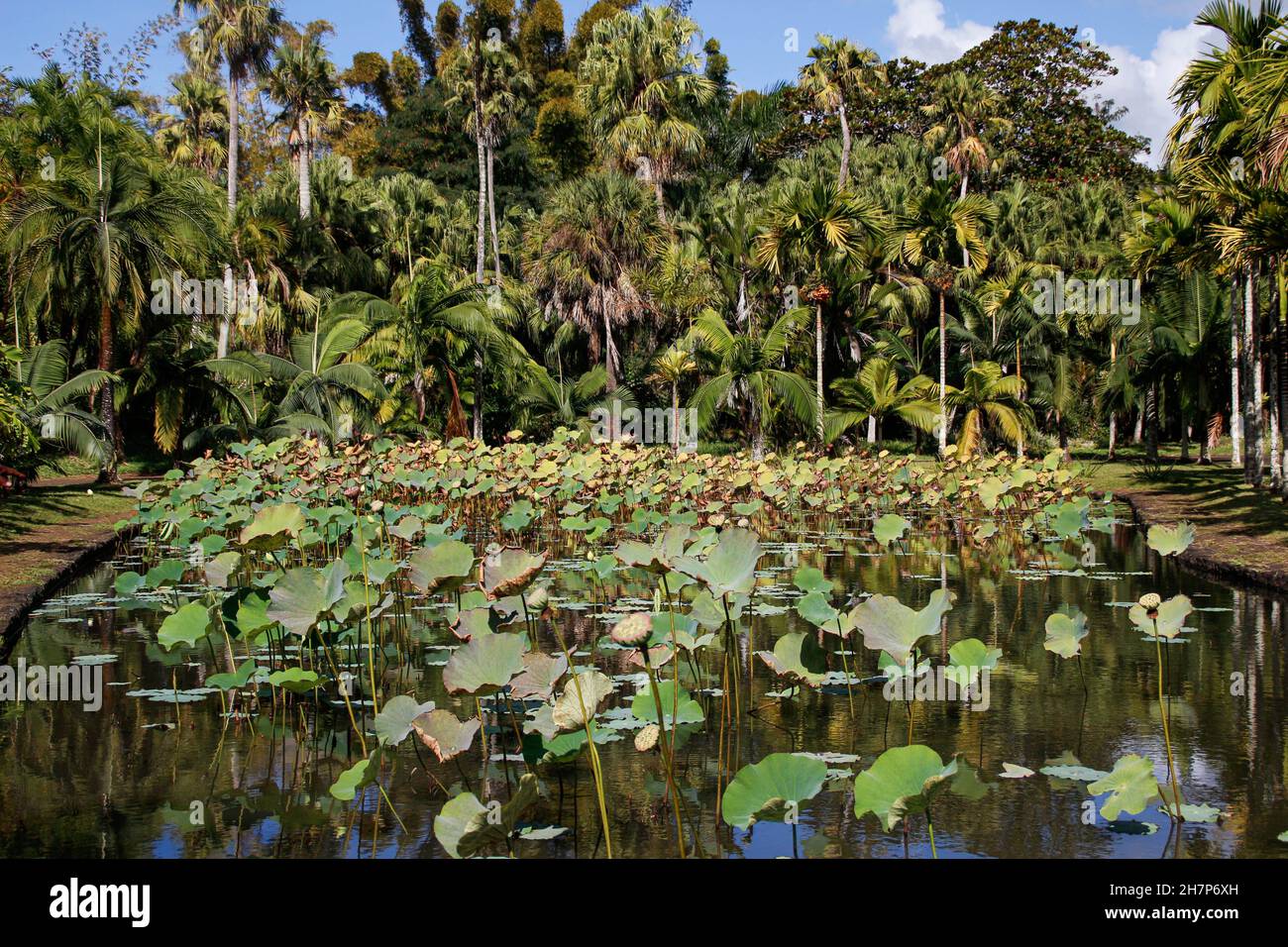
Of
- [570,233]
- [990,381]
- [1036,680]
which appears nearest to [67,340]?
[570,233]

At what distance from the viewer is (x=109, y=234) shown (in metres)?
17.5

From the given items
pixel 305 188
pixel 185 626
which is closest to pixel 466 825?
pixel 185 626

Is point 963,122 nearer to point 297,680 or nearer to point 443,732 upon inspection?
point 297,680

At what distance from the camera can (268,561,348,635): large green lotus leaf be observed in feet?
13.3

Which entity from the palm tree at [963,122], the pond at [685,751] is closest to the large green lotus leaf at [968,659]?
the pond at [685,751]

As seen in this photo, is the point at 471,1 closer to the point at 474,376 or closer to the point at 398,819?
the point at 474,376

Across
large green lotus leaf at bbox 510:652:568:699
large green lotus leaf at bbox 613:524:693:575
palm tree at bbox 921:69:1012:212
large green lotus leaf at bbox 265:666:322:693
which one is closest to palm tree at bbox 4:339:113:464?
large green lotus leaf at bbox 265:666:322:693

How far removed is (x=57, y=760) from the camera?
4.30 metres

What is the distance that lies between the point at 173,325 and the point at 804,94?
1906cm

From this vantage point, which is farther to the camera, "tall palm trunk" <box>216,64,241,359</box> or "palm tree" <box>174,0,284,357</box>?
"palm tree" <box>174,0,284,357</box>

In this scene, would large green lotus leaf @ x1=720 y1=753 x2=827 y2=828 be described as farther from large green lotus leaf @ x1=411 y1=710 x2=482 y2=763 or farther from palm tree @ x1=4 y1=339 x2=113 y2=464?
palm tree @ x1=4 y1=339 x2=113 y2=464

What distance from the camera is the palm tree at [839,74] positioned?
2945cm

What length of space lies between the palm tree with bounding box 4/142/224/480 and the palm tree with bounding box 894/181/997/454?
45.0 ft

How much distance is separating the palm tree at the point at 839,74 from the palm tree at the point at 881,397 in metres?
7.25
